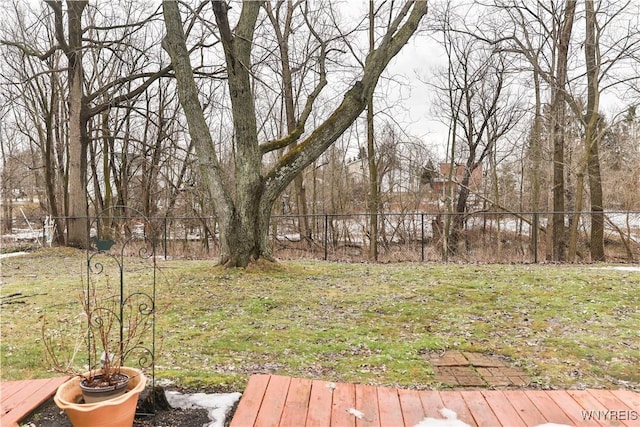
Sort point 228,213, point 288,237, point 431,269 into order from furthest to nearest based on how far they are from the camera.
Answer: point 288,237, point 431,269, point 228,213

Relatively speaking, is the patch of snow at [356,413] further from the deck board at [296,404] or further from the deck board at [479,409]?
the deck board at [479,409]

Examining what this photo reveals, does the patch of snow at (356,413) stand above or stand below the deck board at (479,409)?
above

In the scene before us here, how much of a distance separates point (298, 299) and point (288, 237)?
28.0 feet

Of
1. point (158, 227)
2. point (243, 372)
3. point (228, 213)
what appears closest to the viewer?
point (243, 372)

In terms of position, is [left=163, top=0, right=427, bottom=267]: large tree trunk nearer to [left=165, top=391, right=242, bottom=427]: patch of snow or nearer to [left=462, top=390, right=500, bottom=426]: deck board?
[left=165, top=391, right=242, bottom=427]: patch of snow

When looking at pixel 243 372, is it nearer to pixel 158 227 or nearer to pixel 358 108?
pixel 358 108

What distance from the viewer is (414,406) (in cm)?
217

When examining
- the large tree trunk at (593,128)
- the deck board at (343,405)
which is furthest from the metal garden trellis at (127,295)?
the large tree trunk at (593,128)

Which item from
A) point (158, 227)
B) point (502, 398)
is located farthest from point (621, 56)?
point (158, 227)

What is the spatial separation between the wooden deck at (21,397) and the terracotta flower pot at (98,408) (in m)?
0.30

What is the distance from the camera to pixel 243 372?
284cm

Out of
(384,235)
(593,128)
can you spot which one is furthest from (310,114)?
(593,128)

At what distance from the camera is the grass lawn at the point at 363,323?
9.46 feet

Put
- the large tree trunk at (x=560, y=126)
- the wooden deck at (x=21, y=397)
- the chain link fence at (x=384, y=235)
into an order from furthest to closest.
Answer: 1. the chain link fence at (x=384, y=235)
2. the large tree trunk at (x=560, y=126)
3. the wooden deck at (x=21, y=397)
